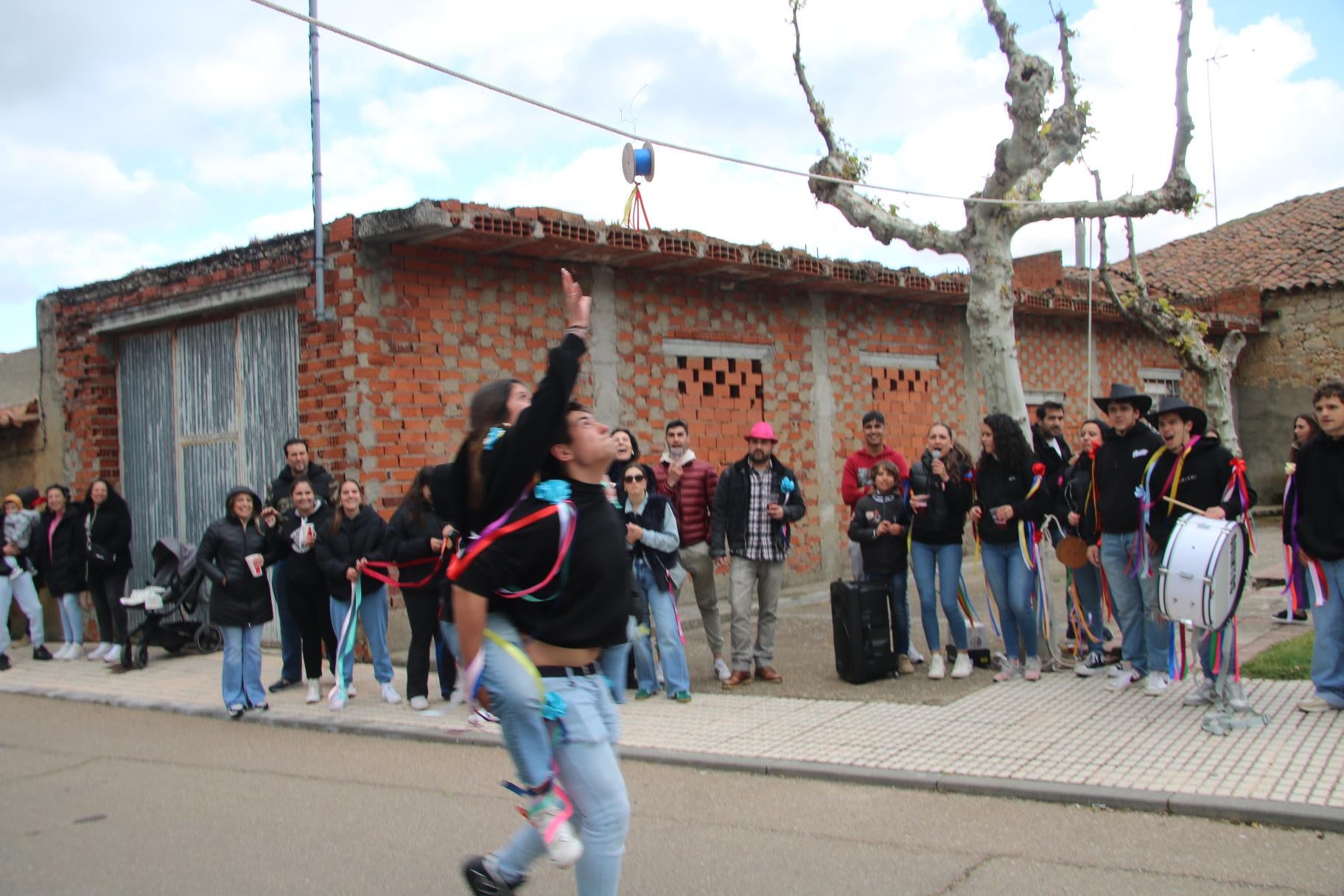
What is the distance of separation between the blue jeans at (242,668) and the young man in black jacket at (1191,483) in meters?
6.34

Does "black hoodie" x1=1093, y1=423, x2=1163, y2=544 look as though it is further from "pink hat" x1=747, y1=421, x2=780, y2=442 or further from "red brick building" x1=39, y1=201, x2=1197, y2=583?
"red brick building" x1=39, y1=201, x2=1197, y2=583

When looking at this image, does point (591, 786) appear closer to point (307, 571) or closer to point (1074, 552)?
point (1074, 552)

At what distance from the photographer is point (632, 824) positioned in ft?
17.6

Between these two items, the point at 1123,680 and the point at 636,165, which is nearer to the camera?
the point at 1123,680

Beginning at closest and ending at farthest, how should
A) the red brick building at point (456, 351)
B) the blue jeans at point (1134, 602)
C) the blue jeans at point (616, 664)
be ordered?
the blue jeans at point (616, 664) < the blue jeans at point (1134, 602) < the red brick building at point (456, 351)

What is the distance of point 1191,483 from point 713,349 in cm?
665

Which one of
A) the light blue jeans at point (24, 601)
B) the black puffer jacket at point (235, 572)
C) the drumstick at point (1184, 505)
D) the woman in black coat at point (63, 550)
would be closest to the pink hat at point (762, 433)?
the drumstick at point (1184, 505)

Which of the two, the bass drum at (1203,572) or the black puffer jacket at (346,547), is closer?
the bass drum at (1203,572)

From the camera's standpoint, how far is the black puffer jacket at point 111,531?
Answer: 37.5 ft

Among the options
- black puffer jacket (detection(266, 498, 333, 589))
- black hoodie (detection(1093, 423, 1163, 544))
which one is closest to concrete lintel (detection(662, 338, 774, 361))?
black puffer jacket (detection(266, 498, 333, 589))

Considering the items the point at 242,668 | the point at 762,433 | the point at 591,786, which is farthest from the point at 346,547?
the point at 591,786

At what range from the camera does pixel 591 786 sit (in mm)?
3506

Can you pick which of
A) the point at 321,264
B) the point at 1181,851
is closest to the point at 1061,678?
the point at 1181,851

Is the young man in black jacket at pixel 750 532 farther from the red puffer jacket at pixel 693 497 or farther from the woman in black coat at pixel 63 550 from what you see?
the woman in black coat at pixel 63 550
